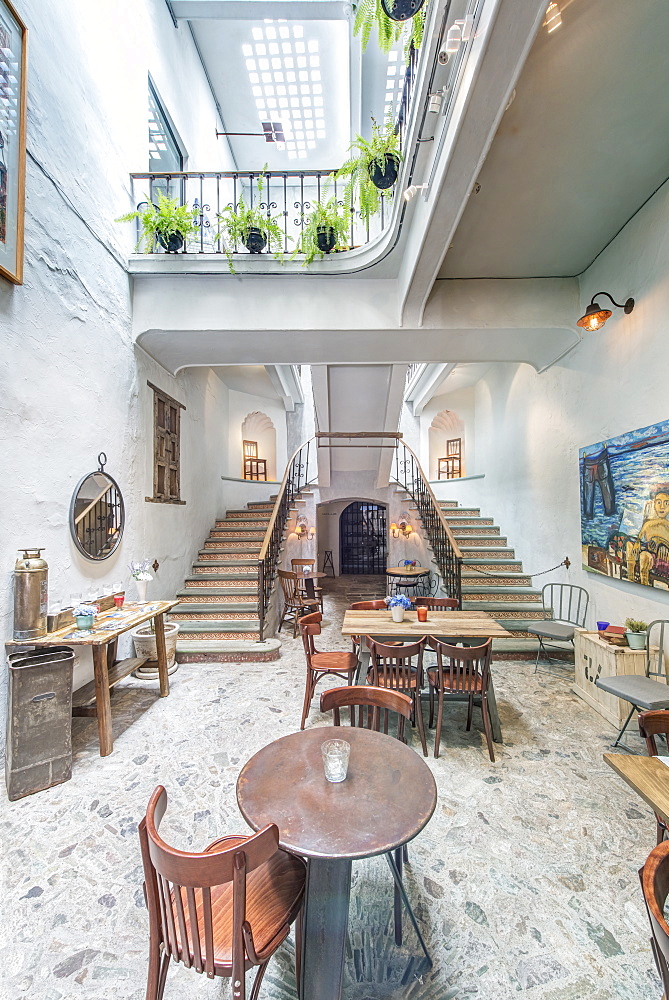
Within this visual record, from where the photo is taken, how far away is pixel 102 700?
3.05 m

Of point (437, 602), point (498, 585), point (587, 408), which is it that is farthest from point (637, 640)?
point (498, 585)

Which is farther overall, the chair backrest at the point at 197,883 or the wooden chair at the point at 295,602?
the wooden chair at the point at 295,602

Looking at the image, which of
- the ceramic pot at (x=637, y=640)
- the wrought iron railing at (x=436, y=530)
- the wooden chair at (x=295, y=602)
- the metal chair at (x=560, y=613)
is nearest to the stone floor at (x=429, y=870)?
the ceramic pot at (x=637, y=640)

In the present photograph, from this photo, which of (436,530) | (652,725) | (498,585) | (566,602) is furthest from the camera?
(436,530)

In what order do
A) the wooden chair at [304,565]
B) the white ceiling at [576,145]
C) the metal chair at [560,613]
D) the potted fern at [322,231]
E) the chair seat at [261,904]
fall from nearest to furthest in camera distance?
the chair seat at [261,904] < the white ceiling at [576,145] < the potted fern at [322,231] < the metal chair at [560,613] < the wooden chair at [304,565]

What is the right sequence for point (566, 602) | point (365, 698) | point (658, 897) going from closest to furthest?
point (658, 897)
point (365, 698)
point (566, 602)

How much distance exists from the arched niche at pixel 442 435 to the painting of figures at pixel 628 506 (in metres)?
6.47

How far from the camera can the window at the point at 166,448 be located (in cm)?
519

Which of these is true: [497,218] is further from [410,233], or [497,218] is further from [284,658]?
[284,658]

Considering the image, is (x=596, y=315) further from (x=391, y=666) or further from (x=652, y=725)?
(x=391, y=666)

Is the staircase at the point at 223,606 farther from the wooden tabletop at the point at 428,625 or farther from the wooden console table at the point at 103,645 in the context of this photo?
the wooden tabletop at the point at 428,625

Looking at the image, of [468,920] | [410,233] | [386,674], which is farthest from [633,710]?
[410,233]

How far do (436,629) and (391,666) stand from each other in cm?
64

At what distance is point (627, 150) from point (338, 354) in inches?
118
